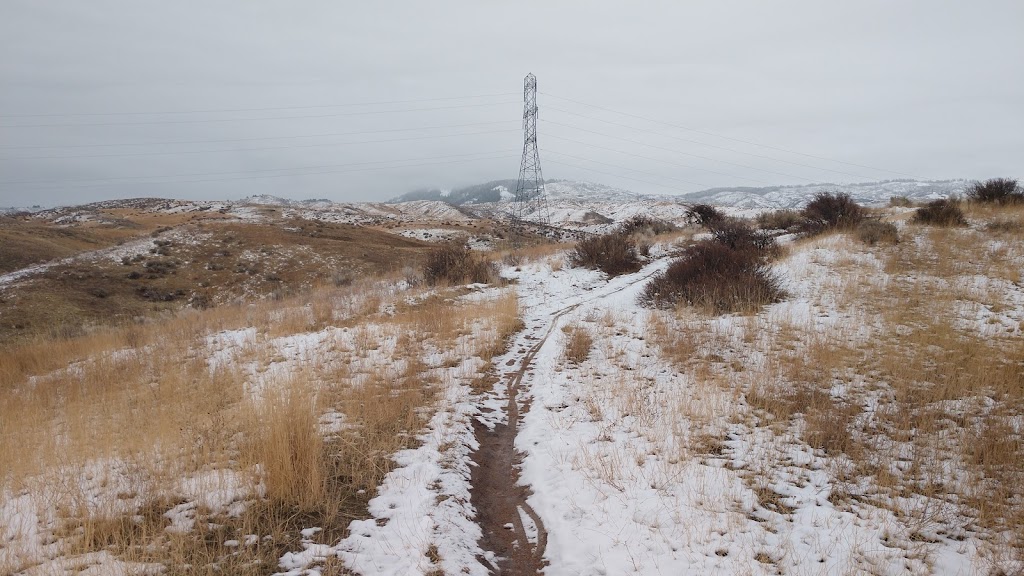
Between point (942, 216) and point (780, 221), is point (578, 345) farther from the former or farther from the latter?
point (780, 221)

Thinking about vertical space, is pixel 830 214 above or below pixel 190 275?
above

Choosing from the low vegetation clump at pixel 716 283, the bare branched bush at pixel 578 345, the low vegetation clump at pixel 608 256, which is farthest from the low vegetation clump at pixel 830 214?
the bare branched bush at pixel 578 345

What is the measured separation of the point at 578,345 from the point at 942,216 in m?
16.5

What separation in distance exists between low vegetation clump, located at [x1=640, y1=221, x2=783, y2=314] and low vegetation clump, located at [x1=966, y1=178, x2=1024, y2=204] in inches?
569

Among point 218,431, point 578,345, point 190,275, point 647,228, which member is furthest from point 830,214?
point 190,275

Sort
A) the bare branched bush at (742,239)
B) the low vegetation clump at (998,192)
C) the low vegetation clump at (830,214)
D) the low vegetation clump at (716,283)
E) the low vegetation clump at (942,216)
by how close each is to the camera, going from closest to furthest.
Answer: the low vegetation clump at (716,283) → the bare branched bush at (742,239) → the low vegetation clump at (942,216) → the low vegetation clump at (830,214) → the low vegetation clump at (998,192)

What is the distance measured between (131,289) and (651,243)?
93.0 ft

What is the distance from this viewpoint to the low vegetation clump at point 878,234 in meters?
14.7

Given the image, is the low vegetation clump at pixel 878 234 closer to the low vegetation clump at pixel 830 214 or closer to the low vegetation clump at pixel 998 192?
the low vegetation clump at pixel 830 214

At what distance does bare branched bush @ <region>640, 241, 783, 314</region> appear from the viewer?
10992 millimetres

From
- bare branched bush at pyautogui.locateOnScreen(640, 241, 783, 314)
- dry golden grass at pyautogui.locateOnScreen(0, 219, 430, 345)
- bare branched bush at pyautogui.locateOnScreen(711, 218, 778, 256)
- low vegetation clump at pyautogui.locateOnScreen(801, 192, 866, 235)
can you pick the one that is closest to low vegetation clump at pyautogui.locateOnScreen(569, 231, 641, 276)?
bare branched bush at pyautogui.locateOnScreen(711, 218, 778, 256)

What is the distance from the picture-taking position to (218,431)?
5.57 meters

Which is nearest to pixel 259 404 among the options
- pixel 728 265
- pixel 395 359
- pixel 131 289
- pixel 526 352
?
pixel 395 359

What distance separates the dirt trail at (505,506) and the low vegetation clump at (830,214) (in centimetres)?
1781
